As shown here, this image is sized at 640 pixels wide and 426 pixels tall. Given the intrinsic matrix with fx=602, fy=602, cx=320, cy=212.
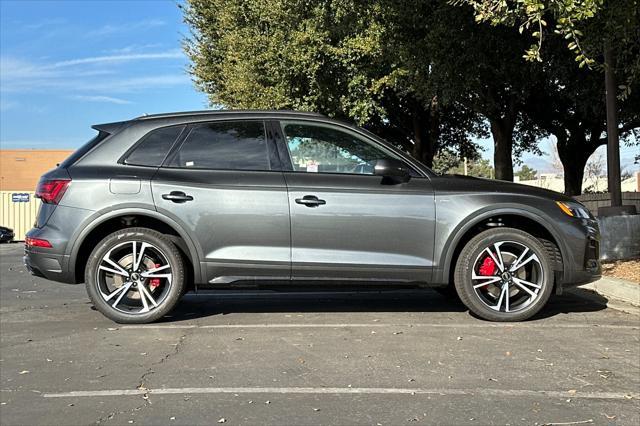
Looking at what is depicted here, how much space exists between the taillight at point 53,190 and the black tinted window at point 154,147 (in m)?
0.59

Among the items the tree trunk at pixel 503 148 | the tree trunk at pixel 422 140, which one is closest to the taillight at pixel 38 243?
the tree trunk at pixel 503 148

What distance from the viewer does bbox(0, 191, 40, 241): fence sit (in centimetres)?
3794

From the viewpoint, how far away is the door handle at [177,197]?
540cm

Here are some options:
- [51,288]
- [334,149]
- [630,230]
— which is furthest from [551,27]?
[51,288]

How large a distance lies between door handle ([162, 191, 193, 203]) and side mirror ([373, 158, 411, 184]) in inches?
66.9

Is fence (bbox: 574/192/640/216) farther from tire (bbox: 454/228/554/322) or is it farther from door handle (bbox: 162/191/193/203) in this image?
door handle (bbox: 162/191/193/203)

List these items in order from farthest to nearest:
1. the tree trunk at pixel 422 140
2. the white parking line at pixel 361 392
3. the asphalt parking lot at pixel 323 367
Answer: the tree trunk at pixel 422 140
the white parking line at pixel 361 392
the asphalt parking lot at pixel 323 367

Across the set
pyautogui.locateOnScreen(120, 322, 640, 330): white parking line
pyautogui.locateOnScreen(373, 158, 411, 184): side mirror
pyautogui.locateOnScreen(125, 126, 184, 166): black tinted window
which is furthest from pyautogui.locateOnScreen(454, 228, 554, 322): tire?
pyautogui.locateOnScreen(125, 126, 184, 166): black tinted window

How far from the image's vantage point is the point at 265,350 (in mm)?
4758

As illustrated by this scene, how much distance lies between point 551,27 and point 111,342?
990 centimetres

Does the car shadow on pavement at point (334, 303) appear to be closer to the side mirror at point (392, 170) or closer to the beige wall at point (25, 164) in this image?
the side mirror at point (392, 170)

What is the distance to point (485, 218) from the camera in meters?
5.45

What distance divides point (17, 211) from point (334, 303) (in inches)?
1463

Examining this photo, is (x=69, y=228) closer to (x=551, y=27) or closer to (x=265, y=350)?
(x=265, y=350)
